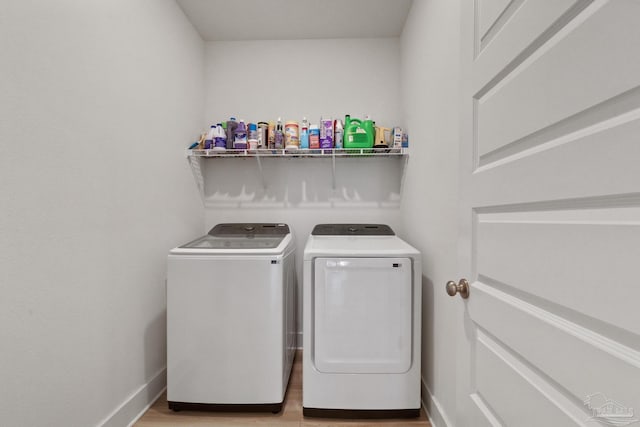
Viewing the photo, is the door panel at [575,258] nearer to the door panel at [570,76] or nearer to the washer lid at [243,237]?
the door panel at [570,76]

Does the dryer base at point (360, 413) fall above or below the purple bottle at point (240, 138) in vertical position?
below

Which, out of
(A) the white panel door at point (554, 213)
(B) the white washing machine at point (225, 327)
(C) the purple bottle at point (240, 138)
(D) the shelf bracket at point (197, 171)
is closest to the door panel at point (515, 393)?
(A) the white panel door at point (554, 213)

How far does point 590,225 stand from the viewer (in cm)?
52

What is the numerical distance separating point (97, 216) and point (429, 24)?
2.02 meters

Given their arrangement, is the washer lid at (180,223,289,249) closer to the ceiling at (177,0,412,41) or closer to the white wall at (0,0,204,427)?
the white wall at (0,0,204,427)

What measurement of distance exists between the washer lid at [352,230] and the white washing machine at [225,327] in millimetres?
706

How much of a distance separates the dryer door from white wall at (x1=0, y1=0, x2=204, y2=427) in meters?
1.01

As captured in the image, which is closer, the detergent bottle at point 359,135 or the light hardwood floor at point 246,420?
the light hardwood floor at point 246,420

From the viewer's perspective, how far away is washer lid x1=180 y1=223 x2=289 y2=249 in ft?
6.08

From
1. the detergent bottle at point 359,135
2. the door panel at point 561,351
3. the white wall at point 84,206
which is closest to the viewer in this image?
the door panel at point 561,351

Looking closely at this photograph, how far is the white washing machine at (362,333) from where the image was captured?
65.5 inches

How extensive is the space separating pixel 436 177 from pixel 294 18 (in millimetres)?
1640

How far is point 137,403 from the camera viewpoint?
1704mm

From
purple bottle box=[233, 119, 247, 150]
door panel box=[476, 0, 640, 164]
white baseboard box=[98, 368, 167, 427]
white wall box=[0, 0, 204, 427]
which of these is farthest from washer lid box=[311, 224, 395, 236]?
door panel box=[476, 0, 640, 164]
